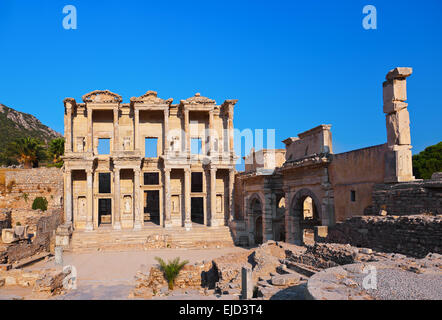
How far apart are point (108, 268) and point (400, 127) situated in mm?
15296

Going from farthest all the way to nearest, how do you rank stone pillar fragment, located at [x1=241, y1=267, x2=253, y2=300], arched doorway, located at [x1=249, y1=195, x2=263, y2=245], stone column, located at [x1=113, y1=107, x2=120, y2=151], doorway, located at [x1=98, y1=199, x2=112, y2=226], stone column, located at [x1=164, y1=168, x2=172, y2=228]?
doorway, located at [x1=98, y1=199, x2=112, y2=226] → stone column, located at [x1=113, y1=107, x2=120, y2=151] → stone column, located at [x1=164, y1=168, x2=172, y2=228] → arched doorway, located at [x1=249, y1=195, x2=263, y2=245] → stone pillar fragment, located at [x1=241, y1=267, x2=253, y2=300]

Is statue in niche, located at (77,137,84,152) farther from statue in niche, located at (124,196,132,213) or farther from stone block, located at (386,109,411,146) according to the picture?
stone block, located at (386,109,411,146)

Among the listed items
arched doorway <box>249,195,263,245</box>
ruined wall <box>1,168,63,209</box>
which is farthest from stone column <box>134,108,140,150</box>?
arched doorway <box>249,195,263,245</box>

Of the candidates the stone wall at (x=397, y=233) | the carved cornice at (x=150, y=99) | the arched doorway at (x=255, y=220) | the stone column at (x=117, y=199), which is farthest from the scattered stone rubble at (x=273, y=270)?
the carved cornice at (x=150, y=99)

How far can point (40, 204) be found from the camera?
104 feet

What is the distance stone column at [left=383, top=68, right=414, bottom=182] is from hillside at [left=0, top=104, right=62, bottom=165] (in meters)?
65.4

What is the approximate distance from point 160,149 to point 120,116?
450 cm

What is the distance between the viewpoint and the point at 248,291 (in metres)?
11.6

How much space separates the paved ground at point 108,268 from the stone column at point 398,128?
9.26 metres

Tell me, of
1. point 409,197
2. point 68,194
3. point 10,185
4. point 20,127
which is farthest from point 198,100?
point 20,127

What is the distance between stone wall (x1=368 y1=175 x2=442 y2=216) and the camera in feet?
38.2

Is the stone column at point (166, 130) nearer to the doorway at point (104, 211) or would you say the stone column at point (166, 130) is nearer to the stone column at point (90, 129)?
the stone column at point (90, 129)

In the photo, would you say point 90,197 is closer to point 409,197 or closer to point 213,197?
point 213,197
